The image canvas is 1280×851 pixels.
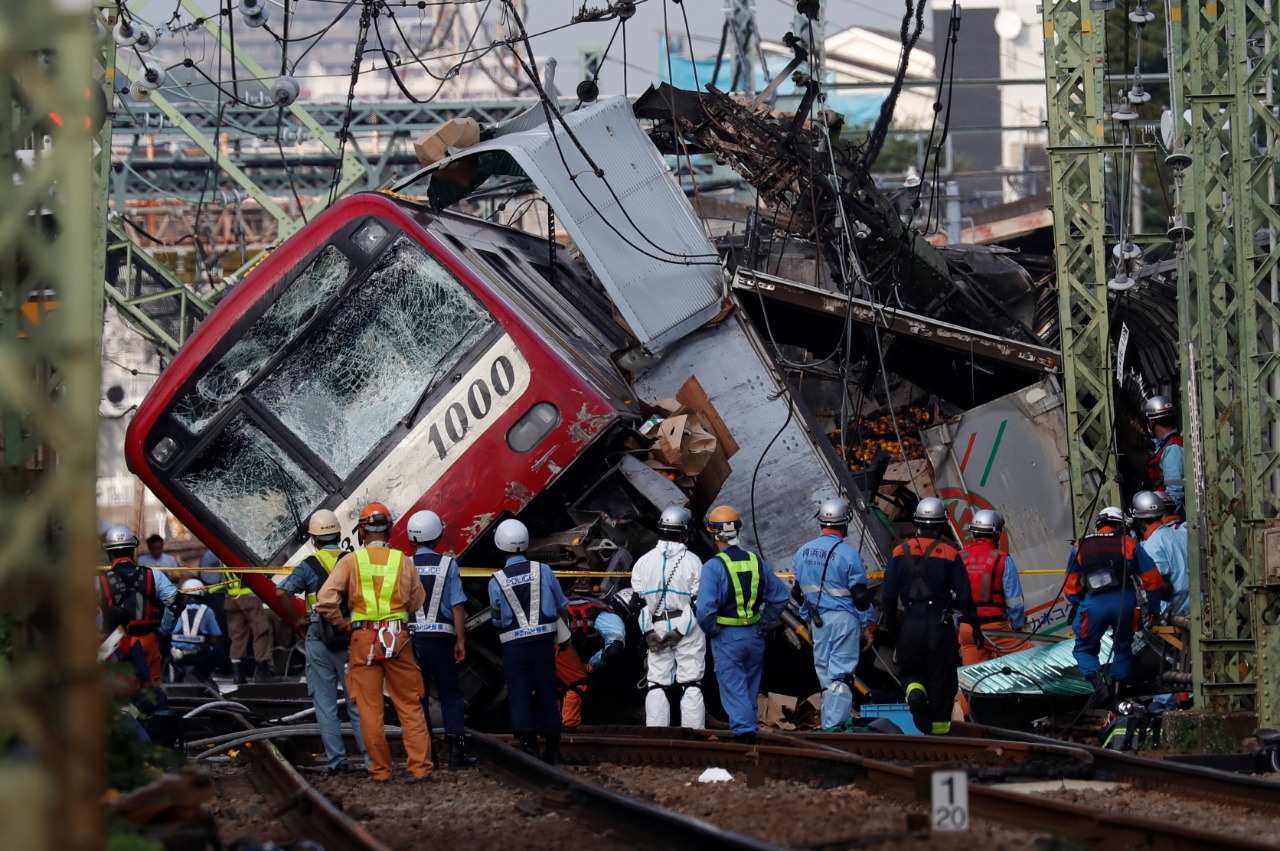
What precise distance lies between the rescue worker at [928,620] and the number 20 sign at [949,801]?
4.56 meters

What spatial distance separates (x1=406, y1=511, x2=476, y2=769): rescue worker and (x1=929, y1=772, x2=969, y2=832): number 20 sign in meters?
4.59

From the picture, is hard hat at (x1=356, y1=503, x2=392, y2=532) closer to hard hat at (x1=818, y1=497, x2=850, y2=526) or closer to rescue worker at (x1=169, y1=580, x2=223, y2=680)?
hard hat at (x1=818, y1=497, x2=850, y2=526)

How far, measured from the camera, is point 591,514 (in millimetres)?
13047

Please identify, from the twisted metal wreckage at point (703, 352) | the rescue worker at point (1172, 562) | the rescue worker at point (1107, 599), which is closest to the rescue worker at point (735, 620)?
the twisted metal wreckage at point (703, 352)

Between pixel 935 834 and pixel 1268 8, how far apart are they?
6552 mm

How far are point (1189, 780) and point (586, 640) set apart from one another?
16.3ft

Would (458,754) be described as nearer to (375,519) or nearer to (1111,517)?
(375,519)

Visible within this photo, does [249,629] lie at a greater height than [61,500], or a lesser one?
lesser

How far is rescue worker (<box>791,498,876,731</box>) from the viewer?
11672mm

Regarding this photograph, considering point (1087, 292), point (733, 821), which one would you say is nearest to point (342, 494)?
point (733, 821)

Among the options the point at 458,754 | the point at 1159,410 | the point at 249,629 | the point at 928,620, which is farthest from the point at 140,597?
the point at 249,629

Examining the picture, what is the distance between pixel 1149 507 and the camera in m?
14.2

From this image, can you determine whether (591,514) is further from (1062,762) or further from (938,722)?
(1062,762)

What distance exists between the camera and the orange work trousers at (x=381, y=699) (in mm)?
10203
